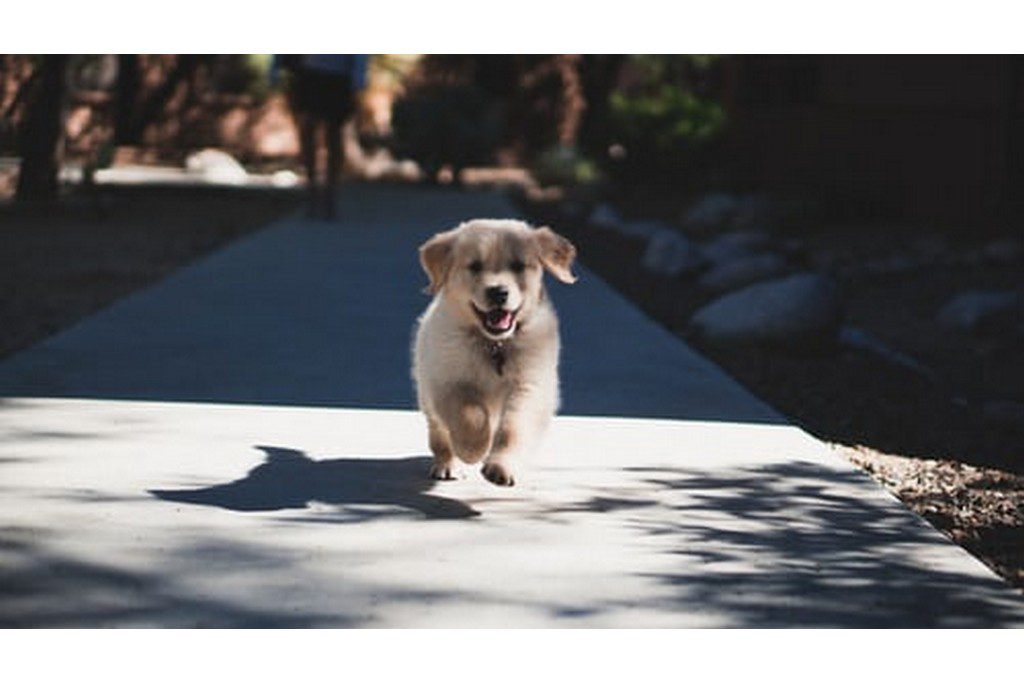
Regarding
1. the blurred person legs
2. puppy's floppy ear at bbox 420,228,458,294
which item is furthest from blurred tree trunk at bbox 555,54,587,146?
puppy's floppy ear at bbox 420,228,458,294

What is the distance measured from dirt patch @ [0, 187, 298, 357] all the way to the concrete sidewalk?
1.63 meters

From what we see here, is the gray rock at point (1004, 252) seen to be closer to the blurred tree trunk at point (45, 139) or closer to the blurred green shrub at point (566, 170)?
the blurred tree trunk at point (45, 139)

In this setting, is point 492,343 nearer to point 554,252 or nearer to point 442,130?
Answer: point 554,252

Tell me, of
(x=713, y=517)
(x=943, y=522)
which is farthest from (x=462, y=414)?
(x=943, y=522)

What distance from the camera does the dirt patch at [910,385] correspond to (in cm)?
705

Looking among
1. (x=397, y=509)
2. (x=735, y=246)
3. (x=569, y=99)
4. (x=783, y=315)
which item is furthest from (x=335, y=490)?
(x=569, y=99)

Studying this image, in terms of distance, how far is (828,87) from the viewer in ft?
77.3

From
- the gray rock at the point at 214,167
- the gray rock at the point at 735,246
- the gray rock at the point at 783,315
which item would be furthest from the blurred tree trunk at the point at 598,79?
the gray rock at the point at 783,315

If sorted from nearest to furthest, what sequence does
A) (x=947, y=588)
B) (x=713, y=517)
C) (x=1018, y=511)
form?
(x=947, y=588)
(x=713, y=517)
(x=1018, y=511)

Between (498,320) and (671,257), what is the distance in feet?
33.9

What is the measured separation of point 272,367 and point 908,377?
379cm

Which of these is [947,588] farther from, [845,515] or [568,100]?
[568,100]

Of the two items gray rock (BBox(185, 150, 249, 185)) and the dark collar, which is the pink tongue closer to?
the dark collar

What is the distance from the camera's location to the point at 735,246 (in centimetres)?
1770
